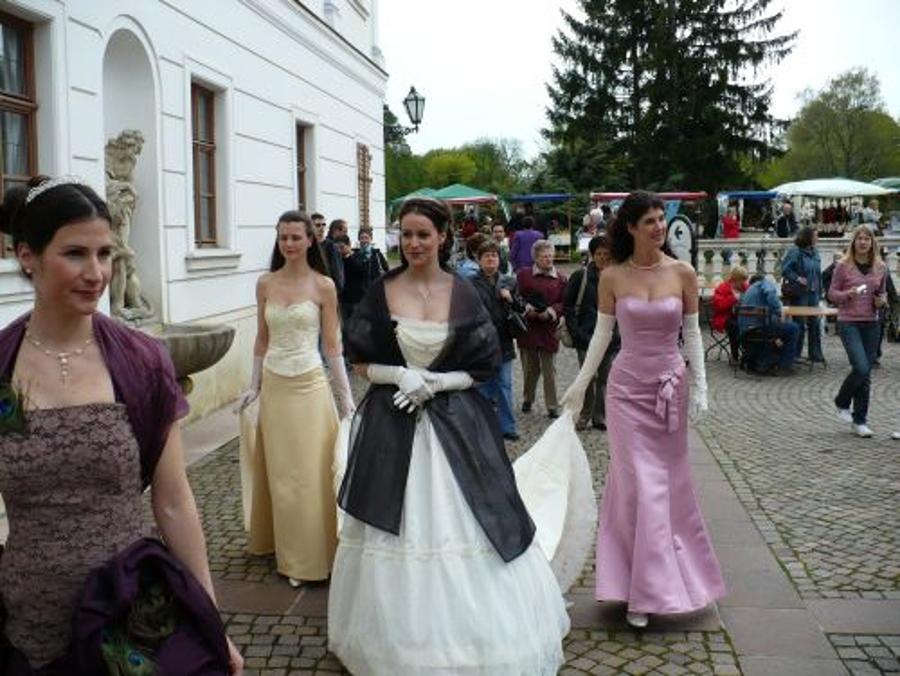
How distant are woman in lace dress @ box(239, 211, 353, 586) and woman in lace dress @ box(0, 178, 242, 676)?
315 centimetres

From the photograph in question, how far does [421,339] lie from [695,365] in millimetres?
1628

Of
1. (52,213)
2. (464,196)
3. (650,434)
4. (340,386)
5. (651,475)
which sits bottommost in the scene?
(651,475)

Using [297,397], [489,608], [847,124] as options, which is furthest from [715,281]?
[847,124]

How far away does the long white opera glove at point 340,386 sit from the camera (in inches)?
214

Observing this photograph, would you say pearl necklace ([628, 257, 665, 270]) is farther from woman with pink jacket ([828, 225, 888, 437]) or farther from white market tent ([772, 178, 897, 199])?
white market tent ([772, 178, 897, 199])

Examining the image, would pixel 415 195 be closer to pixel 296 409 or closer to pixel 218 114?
pixel 296 409

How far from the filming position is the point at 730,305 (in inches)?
551

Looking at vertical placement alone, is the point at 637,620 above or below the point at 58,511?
below

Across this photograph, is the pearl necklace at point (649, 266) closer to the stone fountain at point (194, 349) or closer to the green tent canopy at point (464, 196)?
the stone fountain at point (194, 349)

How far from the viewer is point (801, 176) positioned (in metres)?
58.1

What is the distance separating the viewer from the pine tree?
36.0m

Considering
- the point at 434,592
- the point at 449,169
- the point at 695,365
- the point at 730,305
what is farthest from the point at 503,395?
the point at 449,169

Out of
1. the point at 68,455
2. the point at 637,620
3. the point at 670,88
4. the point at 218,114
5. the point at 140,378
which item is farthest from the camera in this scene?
the point at 670,88

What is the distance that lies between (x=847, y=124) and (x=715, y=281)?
42.4 m
